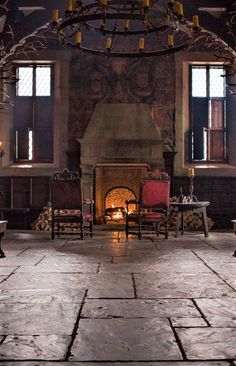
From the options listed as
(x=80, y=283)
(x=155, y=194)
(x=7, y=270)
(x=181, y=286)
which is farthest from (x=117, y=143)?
(x=181, y=286)

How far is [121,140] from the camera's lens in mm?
10047

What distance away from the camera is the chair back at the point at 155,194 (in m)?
7.55

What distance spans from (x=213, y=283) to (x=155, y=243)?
121 inches

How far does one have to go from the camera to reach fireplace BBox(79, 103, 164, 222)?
1002cm

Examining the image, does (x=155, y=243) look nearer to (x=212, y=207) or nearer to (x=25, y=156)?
(x=212, y=207)

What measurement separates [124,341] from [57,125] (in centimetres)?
847

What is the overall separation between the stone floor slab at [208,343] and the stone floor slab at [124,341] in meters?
0.06

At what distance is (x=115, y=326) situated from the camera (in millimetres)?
2543

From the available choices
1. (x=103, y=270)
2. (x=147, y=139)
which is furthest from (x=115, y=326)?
(x=147, y=139)

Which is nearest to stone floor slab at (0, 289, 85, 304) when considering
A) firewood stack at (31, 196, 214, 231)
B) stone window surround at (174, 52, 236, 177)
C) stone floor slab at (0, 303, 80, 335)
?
stone floor slab at (0, 303, 80, 335)

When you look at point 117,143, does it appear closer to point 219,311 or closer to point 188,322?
point 219,311

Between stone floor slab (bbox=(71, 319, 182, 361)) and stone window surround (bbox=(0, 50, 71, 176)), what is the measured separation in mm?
7869

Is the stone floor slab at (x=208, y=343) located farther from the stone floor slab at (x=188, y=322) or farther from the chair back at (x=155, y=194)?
the chair back at (x=155, y=194)

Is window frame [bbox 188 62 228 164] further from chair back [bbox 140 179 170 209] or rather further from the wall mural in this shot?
chair back [bbox 140 179 170 209]
